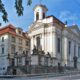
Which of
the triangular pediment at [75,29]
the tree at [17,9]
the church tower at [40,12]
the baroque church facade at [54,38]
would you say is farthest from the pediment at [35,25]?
the tree at [17,9]

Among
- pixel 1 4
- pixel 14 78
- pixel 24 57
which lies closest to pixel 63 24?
pixel 24 57

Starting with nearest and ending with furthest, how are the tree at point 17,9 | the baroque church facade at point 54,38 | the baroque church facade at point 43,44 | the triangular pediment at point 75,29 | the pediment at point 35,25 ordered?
the tree at point 17,9
the baroque church facade at point 43,44
the baroque church facade at point 54,38
the pediment at point 35,25
the triangular pediment at point 75,29

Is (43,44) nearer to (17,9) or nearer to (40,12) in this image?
(40,12)

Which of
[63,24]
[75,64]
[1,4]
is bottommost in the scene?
[75,64]

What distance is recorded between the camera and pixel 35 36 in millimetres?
53875

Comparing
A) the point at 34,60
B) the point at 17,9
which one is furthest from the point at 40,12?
the point at 17,9

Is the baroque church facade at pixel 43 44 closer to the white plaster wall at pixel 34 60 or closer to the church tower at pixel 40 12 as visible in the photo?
the church tower at pixel 40 12

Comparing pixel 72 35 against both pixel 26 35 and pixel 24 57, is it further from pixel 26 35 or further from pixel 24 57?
pixel 24 57

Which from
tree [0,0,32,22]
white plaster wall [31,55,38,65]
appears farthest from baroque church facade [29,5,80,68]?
tree [0,0,32,22]

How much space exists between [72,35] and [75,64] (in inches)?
283

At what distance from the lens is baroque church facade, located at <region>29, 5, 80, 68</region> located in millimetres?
50294

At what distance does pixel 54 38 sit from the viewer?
1967 inches

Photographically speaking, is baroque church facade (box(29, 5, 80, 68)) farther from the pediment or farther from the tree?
the tree

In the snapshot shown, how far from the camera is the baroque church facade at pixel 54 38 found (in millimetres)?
50294
